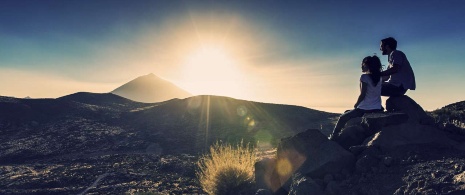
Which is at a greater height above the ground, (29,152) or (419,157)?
(419,157)

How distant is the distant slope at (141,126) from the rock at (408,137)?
55.9ft

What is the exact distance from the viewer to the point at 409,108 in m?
8.12

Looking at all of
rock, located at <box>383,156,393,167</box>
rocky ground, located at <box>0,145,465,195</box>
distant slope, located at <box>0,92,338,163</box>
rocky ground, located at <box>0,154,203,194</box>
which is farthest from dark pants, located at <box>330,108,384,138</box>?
distant slope, located at <box>0,92,338,163</box>

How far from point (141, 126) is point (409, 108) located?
27.9m

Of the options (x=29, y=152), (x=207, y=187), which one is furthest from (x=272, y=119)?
(x=207, y=187)

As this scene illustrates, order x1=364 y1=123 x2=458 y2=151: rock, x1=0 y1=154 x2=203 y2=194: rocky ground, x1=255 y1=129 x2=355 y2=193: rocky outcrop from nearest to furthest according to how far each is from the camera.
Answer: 1. x1=364 y1=123 x2=458 y2=151: rock
2. x1=255 y1=129 x2=355 y2=193: rocky outcrop
3. x1=0 y1=154 x2=203 y2=194: rocky ground

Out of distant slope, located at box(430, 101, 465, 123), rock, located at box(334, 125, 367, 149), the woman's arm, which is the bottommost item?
rock, located at box(334, 125, 367, 149)

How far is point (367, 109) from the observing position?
27.6 ft

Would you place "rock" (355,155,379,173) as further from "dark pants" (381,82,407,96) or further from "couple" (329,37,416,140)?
"dark pants" (381,82,407,96)

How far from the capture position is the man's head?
8844 mm

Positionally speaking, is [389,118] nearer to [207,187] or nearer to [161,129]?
[207,187]

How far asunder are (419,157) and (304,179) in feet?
7.24

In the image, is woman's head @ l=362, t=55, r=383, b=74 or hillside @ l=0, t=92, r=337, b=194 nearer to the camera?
woman's head @ l=362, t=55, r=383, b=74

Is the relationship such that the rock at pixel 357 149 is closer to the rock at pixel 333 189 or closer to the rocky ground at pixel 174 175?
the rocky ground at pixel 174 175
